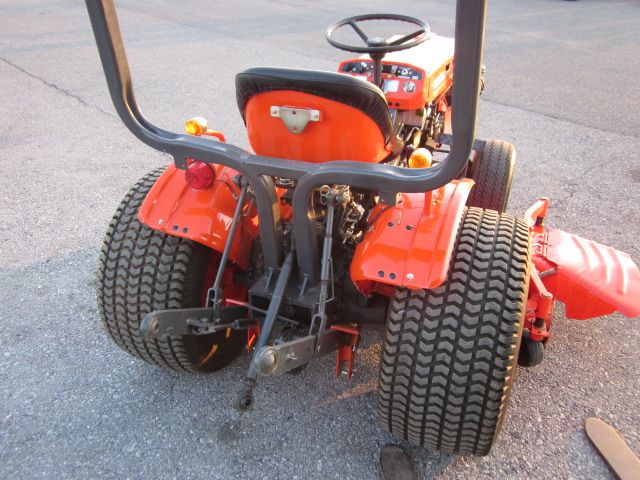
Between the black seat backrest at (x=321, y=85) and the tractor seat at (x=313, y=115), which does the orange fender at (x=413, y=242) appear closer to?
the tractor seat at (x=313, y=115)

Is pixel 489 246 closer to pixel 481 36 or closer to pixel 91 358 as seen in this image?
pixel 481 36

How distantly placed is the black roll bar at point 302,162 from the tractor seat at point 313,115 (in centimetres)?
13

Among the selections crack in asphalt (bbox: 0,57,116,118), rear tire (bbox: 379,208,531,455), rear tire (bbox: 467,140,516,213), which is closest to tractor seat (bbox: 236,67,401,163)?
rear tire (bbox: 379,208,531,455)

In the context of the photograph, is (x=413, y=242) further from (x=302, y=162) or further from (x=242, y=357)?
(x=242, y=357)

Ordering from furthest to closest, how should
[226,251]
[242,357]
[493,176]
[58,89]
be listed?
1. [58,89]
2. [493,176]
3. [242,357]
4. [226,251]

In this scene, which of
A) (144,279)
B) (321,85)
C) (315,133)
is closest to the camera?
(321,85)

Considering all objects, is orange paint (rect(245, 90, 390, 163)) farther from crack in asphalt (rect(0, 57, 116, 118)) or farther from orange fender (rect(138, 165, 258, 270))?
crack in asphalt (rect(0, 57, 116, 118))

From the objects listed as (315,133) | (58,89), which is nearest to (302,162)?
Answer: (315,133)

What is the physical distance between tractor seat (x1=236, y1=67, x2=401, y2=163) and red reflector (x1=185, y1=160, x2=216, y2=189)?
251 millimetres

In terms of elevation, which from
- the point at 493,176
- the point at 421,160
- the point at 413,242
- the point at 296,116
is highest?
the point at 296,116

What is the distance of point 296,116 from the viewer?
1.69 m

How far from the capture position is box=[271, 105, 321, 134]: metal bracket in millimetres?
1674

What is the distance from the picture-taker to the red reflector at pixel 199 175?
78.0 inches

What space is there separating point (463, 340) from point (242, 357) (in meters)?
1.19
